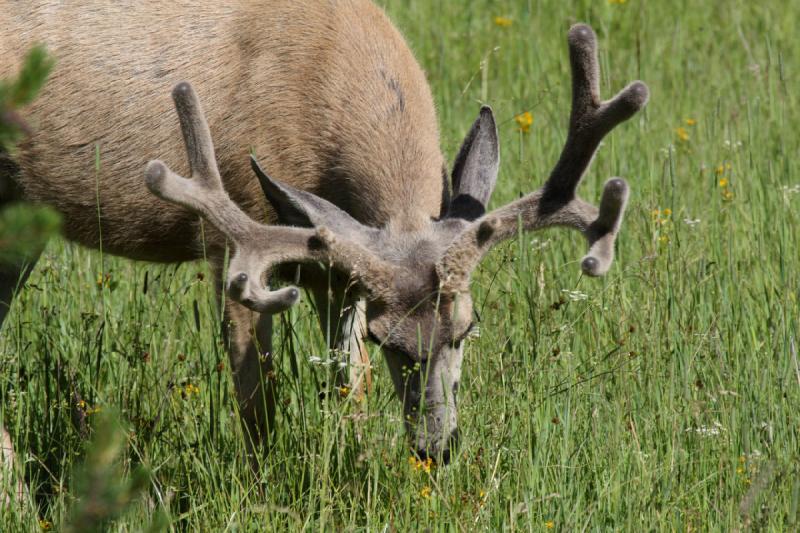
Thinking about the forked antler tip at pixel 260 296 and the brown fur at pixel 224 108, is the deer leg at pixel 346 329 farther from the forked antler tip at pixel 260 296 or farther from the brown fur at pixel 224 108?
the forked antler tip at pixel 260 296

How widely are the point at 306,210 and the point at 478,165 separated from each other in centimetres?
86

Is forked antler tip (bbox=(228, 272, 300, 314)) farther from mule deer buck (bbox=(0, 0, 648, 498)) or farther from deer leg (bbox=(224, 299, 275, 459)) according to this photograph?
deer leg (bbox=(224, 299, 275, 459))

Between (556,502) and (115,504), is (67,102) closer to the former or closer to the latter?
(556,502)

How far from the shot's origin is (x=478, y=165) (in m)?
5.39

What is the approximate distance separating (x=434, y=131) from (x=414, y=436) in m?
1.53

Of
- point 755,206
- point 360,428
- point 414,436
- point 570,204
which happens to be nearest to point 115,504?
point 360,428

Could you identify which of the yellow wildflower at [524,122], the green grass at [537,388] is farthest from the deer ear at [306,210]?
the yellow wildflower at [524,122]

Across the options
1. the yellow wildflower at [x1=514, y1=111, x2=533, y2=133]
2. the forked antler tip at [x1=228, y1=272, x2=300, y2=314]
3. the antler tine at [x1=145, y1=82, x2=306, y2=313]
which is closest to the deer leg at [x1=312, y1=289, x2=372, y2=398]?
the antler tine at [x1=145, y1=82, x2=306, y2=313]

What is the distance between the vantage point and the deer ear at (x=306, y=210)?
16.1ft

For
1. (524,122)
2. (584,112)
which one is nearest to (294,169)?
(584,112)

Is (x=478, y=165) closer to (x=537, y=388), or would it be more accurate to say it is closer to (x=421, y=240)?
(x=421, y=240)

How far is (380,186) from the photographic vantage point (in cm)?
530

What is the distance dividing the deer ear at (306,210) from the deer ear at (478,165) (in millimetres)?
493

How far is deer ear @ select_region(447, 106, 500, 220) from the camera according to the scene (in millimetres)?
5312
